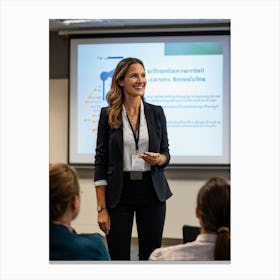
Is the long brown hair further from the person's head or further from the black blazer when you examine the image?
the person's head

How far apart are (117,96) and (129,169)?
43cm

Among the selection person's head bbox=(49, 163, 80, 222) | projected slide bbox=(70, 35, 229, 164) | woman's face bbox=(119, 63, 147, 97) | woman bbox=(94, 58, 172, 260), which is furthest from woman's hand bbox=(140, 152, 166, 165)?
person's head bbox=(49, 163, 80, 222)

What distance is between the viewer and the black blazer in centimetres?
316

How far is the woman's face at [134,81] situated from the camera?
10.4 feet

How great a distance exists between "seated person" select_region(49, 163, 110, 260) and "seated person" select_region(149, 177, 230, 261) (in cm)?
41

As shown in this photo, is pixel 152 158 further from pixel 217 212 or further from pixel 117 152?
pixel 217 212

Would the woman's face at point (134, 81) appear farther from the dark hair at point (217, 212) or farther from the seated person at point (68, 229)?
the dark hair at point (217, 212)
